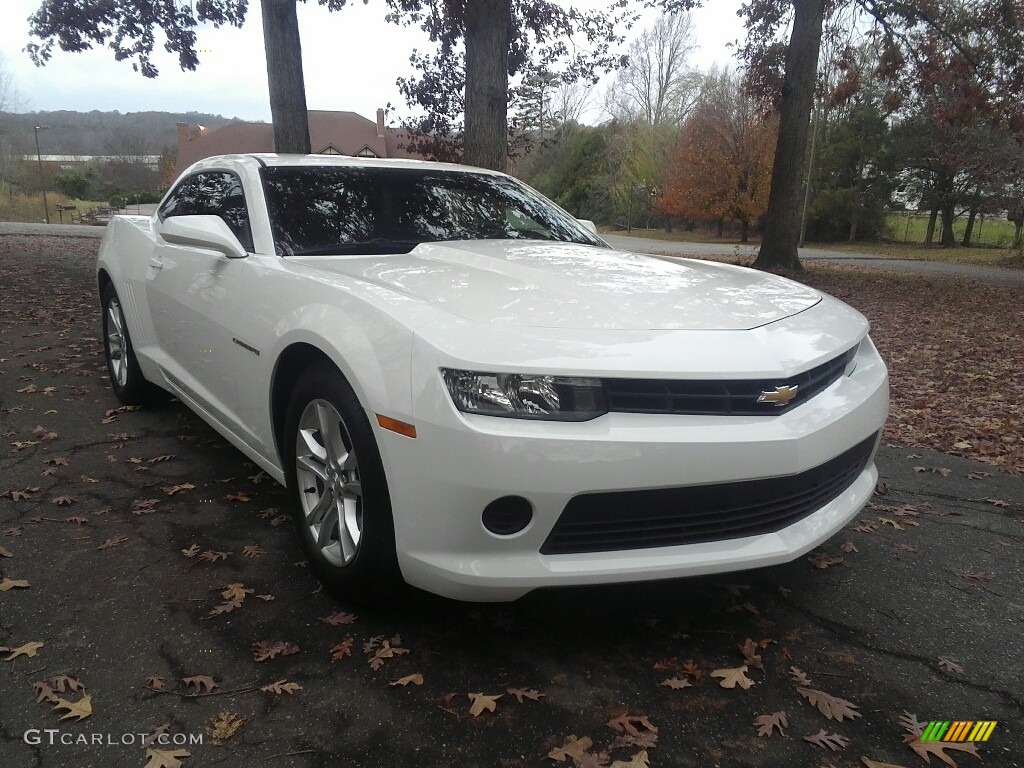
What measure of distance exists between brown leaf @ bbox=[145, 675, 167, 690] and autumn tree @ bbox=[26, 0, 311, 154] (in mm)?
8830

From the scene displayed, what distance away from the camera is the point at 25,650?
232 cm

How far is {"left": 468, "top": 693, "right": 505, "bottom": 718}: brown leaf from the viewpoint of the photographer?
2.07 metres

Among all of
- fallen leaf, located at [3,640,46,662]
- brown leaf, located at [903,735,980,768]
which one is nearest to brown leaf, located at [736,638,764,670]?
brown leaf, located at [903,735,980,768]

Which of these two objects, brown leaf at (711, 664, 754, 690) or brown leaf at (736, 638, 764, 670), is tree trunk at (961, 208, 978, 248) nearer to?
brown leaf at (736, 638, 764, 670)

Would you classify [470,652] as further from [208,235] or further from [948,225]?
[948,225]

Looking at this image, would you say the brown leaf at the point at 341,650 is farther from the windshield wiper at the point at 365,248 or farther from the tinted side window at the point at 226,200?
the tinted side window at the point at 226,200

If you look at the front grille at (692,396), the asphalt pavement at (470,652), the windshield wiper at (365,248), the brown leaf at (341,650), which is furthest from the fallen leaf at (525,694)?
the windshield wiper at (365,248)

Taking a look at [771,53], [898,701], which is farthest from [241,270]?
[771,53]

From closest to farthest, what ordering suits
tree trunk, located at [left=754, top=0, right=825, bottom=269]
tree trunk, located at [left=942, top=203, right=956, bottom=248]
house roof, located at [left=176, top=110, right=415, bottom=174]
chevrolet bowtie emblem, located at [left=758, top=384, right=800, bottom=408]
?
chevrolet bowtie emblem, located at [left=758, top=384, right=800, bottom=408] < tree trunk, located at [left=754, top=0, right=825, bottom=269] < tree trunk, located at [left=942, top=203, right=956, bottom=248] < house roof, located at [left=176, top=110, right=415, bottom=174]

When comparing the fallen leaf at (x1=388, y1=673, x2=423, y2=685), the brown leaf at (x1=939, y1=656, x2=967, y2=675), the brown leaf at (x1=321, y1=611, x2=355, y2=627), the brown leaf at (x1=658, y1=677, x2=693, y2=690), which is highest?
the fallen leaf at (x1=388, y1=673, x2=423, y2=685)

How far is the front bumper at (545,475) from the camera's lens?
199cm

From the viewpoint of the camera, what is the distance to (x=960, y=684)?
2.23m

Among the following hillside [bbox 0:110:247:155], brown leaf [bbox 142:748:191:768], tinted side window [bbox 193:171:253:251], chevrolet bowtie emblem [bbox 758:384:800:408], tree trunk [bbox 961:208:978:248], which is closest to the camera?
brown leaf [bbox 142:748:191:768]

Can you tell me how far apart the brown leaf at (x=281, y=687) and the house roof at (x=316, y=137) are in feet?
178
